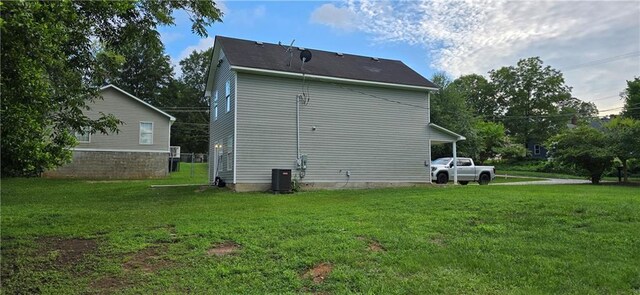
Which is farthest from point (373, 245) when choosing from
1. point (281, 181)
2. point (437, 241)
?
point (281, 181)

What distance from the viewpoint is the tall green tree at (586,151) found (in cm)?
2080

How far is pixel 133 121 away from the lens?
23969 mm

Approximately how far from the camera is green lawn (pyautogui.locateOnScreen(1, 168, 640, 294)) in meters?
4.66

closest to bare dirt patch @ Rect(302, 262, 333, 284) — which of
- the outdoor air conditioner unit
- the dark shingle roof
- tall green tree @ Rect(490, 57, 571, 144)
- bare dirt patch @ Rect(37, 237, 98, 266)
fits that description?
bare dirt patch @ Rect(37, 237, 98, 266)

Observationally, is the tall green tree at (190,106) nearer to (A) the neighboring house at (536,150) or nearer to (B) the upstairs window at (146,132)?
(B) the upstairs window at (146,132)

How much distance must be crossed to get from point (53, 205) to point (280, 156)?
764 cm

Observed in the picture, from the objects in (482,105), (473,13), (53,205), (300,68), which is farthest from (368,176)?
(482,105)

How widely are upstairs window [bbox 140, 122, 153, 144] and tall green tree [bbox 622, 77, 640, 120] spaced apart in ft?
157

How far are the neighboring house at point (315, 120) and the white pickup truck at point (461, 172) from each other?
2.56m

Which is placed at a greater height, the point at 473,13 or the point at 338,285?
the point at 473,13

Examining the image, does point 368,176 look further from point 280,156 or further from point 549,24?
point 549,24

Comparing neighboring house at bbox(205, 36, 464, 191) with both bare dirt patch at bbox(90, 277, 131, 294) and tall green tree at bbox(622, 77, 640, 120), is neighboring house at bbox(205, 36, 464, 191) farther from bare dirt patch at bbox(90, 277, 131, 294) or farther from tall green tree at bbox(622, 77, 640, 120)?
tall green tree at bbox(622, 77, 640, 120)

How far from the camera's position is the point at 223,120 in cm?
1759

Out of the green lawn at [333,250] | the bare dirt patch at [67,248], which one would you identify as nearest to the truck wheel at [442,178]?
the green lawn at [333,250]
